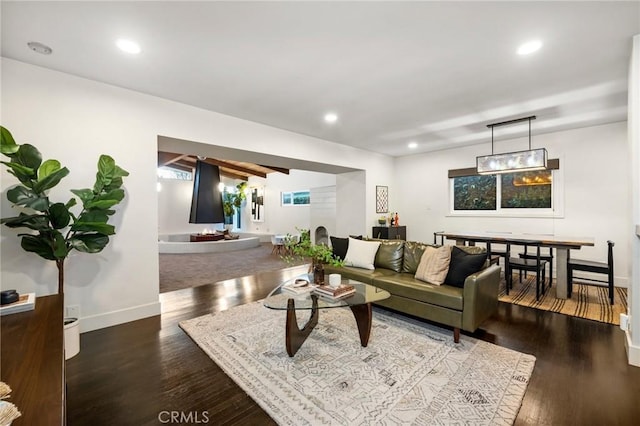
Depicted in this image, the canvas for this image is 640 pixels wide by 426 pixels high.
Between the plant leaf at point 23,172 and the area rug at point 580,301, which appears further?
the area rug at point 580,301

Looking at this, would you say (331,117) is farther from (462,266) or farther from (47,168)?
(47,168)

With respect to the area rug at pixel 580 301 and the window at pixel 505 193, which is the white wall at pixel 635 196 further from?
the window at pixel 505 193

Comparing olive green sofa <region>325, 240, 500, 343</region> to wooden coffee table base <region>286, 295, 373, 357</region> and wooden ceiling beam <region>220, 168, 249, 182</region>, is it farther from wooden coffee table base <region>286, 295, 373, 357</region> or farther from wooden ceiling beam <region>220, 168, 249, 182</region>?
wooden ceiling beam <region>220, 168, 249, 182</region>

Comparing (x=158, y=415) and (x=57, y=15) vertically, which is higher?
(x=57, y=15)

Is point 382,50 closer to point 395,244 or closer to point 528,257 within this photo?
point 395,244

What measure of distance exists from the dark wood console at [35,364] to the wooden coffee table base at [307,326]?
4.82 ft

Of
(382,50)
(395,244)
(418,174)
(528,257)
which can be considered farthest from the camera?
(418,174)

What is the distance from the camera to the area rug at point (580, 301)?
3379 mm

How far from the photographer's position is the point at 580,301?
381 cm

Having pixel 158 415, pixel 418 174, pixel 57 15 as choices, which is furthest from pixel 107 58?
pixel 418 174

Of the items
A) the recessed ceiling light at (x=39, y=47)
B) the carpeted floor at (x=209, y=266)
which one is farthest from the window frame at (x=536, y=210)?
the recessed ceiling light at (x=39, y=47)

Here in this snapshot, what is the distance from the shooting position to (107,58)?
2562 millimetres

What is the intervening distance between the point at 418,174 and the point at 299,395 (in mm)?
5840

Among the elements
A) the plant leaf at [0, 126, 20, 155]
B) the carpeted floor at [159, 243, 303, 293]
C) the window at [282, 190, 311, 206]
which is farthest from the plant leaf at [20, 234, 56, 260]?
the window at [282, 190, 311, 206]
